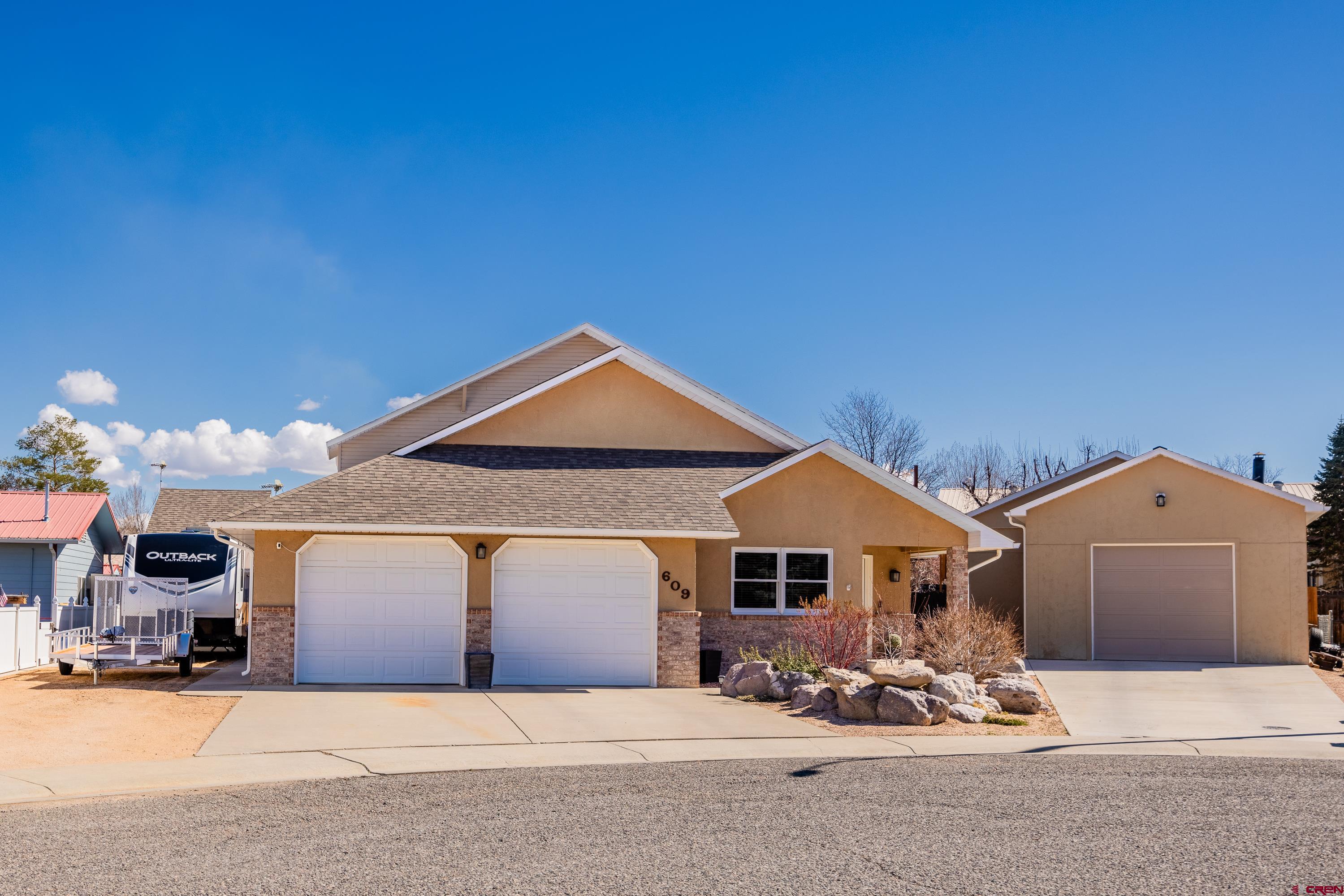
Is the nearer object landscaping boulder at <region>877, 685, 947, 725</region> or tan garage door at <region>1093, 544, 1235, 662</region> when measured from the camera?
landscaping boulder at <region>877, 685, 947, 725</region>

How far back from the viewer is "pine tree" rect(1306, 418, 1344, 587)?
43625 millimetres

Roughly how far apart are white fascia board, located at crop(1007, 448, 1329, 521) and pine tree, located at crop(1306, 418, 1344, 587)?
25397 mm

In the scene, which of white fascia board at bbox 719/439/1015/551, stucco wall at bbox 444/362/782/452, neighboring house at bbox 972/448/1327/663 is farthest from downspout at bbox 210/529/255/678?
neighboring house at bbox 972/448/1327/663

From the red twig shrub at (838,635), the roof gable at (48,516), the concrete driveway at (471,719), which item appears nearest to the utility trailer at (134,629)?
the concrete driveway at (471,719)

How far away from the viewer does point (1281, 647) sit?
70.2 ft

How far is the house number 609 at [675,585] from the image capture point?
58.8 feet

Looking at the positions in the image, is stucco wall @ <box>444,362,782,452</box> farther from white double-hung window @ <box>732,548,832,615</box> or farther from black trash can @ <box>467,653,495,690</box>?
black trash can @ <box>467,653,495,690</box>

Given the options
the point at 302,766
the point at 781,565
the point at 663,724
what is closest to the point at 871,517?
the point at 781,565

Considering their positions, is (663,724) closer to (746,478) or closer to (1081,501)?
(746,478)

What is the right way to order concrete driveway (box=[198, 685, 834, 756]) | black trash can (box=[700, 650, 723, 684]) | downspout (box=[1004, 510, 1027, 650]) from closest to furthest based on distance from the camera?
1. concrete driveway (box=[198, 685, 834, 756])
2. black trash can (box=[700, 650, 723, 684])
3. downspout (box=[1004, 510, 1027, 650])

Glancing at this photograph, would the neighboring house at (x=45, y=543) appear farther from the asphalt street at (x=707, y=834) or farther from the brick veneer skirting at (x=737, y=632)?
the asphalt street at (x=707, y=834)

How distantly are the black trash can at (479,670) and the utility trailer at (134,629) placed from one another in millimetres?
5182

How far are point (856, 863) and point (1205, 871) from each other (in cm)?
233

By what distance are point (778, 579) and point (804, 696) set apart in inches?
161
